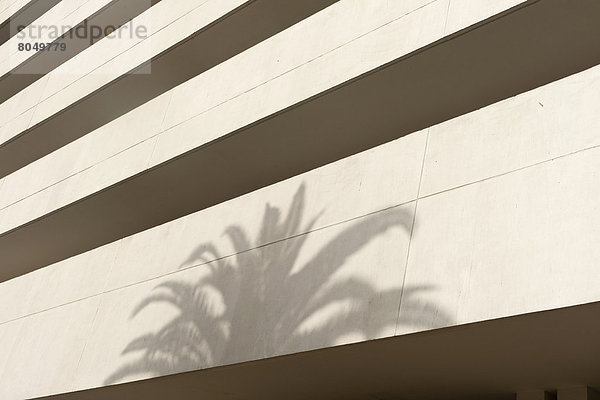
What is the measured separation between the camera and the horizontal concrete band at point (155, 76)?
13.0 m

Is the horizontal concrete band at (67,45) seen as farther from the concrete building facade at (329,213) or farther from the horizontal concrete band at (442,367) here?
the horizontal concrete band at (442,367)

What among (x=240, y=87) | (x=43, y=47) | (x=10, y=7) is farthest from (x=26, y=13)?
(x=240, y=87)

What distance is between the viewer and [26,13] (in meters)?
21.0

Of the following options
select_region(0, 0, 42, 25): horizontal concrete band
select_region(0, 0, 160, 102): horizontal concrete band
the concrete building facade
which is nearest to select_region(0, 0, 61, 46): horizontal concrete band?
select_region(0, 0, 42, 25): horizontal concrete band

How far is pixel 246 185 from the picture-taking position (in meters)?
12.5

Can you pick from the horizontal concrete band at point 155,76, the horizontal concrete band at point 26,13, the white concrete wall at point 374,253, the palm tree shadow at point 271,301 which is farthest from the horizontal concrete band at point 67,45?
the palm tree shadow at point 271,301

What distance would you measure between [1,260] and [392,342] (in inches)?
523

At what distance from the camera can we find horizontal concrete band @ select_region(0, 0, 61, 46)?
67.4 ft

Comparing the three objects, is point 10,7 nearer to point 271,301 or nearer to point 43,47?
point 43,47

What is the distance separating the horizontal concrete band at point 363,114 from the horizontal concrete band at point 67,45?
5.51 metres

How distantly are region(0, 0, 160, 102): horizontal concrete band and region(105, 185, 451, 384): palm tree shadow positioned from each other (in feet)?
30.1

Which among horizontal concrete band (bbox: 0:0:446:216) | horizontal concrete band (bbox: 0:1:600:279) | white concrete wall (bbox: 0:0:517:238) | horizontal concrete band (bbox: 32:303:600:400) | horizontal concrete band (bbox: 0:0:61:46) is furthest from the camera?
horizontal concrete band (bbox: 0:0:61:46)

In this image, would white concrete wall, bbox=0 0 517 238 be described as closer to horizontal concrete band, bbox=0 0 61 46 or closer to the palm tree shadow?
the palm tree shadow

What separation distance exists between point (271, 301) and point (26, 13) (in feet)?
54.3
